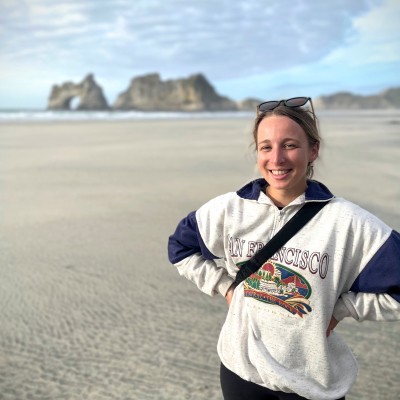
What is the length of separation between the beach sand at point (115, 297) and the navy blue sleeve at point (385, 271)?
791 millimetres

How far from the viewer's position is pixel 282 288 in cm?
179

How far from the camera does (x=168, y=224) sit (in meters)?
6.09

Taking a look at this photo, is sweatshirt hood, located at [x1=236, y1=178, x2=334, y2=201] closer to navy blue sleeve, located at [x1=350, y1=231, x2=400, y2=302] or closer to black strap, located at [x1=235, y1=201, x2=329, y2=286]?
black strap, located at [x1=235, y1=201, x2=329, y2=286]

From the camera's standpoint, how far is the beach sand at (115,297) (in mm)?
3008

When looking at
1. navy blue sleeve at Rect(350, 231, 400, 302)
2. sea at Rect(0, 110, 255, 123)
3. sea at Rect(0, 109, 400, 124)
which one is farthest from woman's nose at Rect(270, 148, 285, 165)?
sea at Rect(0, 110, 255, 123)

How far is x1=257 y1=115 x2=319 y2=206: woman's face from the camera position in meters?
1.79

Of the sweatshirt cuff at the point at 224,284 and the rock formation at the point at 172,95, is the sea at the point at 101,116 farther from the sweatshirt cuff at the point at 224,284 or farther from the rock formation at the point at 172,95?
the rock formation at the point at 172,95

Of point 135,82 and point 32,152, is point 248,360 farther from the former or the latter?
point 135,82

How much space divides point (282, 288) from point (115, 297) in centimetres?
263

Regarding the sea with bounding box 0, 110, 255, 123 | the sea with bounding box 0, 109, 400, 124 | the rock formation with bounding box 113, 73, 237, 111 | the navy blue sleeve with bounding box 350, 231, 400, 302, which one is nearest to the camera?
the navy blue sleeve with bounding box 350, 231, 400, 302

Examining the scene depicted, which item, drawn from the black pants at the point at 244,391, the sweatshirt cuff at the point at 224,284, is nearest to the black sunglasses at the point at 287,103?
the sweatshirt cuff at the point at 224,284

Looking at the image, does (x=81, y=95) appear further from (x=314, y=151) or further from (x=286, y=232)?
(x=286, y=232)

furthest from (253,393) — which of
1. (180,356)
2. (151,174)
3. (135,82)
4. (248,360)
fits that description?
(135,82)

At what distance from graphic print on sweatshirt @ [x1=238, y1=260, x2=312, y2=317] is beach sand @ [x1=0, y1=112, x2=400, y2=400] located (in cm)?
63
